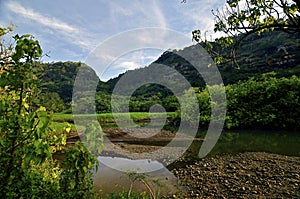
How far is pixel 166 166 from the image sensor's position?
26.4 feet

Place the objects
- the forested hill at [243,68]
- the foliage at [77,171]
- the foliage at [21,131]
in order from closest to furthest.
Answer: the foliage at [21,131], the foliage at [77,171], the forested hill at [243,68]

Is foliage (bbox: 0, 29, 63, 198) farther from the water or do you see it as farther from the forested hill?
the forested hill

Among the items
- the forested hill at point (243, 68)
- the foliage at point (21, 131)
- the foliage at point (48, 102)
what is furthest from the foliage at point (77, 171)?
the forested hill at point (243, 68)

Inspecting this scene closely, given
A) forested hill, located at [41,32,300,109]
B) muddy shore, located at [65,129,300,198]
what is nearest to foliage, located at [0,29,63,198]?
muddy shore, located at [65,129,300,198]

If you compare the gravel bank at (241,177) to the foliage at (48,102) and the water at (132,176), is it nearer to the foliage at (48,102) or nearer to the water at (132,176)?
the water at (132,176)

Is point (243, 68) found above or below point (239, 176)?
above

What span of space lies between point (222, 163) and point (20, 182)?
744 centimetres

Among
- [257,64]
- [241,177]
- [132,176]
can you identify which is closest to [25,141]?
[132,176]

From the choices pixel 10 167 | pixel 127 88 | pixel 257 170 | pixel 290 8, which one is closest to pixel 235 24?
pixel 290 8

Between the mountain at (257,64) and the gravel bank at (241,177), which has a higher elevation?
the mountain at (257,64)

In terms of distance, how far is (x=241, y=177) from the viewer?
655 centimetres

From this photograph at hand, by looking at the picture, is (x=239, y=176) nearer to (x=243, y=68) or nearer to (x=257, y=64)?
(x=243, y=68)

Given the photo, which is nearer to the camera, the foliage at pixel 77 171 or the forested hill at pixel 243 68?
the foliage at pixel 77 171

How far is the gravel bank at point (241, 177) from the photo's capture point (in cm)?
545
